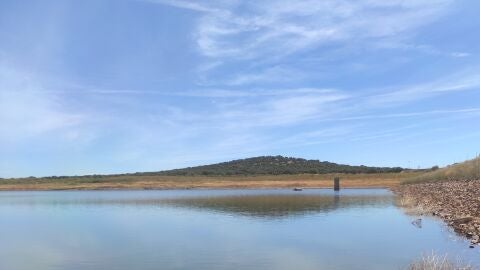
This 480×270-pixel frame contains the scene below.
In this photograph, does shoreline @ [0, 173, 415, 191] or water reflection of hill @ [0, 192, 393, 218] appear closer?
water reflection of hill @ [0, 192, 393, 218]

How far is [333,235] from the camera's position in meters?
27.2

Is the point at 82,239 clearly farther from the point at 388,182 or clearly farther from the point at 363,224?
the point at 388,182

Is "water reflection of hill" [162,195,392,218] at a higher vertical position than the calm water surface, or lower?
higher

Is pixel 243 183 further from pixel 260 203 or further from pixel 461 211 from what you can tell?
pixel 461 211

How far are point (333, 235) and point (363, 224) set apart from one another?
6149 mm

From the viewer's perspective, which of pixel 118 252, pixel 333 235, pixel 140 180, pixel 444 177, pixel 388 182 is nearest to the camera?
pixel 118 252

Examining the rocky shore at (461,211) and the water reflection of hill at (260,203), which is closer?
the rocky shore at (461,211)

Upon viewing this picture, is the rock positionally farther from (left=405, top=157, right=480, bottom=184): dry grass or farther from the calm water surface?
(left=405, top=157, right=480, bottom=184): dry grass

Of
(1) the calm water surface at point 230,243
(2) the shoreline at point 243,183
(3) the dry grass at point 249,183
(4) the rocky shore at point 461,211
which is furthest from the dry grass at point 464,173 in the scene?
(3) the dry grass at point 249,183

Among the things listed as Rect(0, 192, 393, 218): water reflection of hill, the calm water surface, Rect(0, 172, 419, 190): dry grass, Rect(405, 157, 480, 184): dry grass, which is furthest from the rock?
Rect(0, 172, 419, 190): dry grass

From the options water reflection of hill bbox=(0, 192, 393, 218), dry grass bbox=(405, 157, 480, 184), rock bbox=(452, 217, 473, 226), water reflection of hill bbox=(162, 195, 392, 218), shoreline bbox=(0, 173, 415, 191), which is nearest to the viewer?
rock bbox=(452, 217, 473, 226)

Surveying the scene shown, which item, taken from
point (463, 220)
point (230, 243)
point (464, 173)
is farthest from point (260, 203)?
point (463, 220)

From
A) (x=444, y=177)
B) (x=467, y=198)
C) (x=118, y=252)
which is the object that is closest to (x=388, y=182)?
(x=444, y=177)

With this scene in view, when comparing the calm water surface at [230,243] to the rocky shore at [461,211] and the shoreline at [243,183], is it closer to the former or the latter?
the rocky shore at [461,211]
